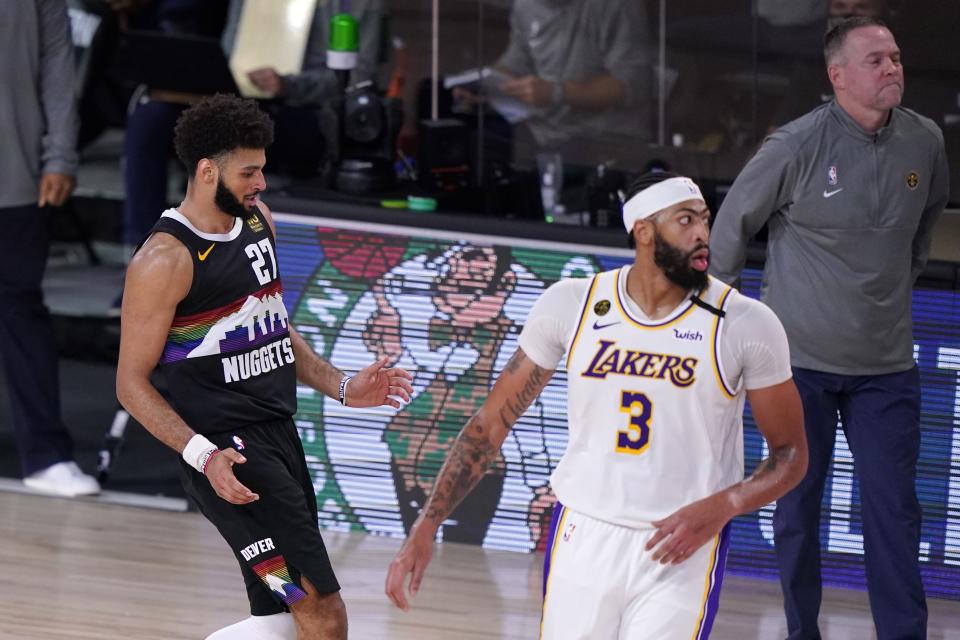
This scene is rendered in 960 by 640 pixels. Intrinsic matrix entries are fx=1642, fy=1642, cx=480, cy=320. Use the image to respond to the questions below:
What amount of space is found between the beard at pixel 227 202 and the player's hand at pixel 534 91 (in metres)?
3.13

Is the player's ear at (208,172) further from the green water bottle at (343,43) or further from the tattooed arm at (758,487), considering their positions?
the green water bottle at (343,43)

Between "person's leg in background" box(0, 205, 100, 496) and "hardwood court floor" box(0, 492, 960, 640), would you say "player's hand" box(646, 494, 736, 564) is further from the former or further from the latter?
"person's leg in background" box(0, 205, 100, 496)

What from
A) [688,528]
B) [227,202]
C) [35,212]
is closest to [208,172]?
[227,202]

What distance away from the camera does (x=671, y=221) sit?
394 cm

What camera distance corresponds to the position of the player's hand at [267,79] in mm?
7781

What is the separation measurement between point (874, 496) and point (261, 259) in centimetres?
206

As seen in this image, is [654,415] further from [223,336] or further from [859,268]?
[859,268]

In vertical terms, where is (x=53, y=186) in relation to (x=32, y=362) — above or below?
above

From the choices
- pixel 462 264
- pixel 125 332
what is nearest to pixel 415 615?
pixel 462 264

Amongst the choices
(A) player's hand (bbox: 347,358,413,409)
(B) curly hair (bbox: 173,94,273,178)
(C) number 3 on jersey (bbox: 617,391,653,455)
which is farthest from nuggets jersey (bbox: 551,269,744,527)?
(B) curly hair (bbox: 173,94,273,178)

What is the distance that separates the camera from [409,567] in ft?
12.9

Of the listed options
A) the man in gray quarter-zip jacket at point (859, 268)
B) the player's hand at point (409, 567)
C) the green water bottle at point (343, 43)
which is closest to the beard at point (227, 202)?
the player's hand at point (409, 567)

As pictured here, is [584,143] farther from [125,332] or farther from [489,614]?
[125,332]

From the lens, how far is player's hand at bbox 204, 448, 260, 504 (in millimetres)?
4172
